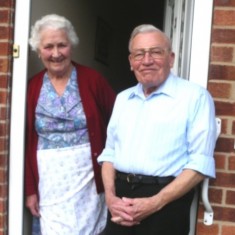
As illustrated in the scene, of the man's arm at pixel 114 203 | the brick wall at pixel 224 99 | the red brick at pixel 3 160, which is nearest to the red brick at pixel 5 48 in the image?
the red brick at pixel 3 160

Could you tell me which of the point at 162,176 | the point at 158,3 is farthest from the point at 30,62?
the point at 158,3

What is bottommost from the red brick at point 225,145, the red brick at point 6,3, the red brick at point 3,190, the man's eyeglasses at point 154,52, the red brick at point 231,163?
the red brick at point 3,190

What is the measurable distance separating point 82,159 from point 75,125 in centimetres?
21

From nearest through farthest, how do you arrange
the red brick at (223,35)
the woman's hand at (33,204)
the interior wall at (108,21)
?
the red brick at (223,35) → the woman's hand at (33,204) → the interior wall at (108,21)

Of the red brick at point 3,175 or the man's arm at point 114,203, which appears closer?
the man's arm at point 114,203

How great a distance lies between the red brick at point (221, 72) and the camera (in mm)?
2408

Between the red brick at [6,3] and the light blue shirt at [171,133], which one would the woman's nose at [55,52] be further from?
the light blue shirt at [171,133]

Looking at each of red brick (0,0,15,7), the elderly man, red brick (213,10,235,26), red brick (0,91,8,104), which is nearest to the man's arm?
the elderly man

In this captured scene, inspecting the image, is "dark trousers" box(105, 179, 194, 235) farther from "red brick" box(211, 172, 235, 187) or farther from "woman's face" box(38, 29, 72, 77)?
"woman's face" box(38, 29, 72, 77)

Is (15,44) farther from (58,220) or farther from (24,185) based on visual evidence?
(58,220)

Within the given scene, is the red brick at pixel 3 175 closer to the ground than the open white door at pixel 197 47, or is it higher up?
closer to the ground

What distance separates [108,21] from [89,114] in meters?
2.54

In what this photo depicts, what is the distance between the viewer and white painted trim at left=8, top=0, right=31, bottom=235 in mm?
2740

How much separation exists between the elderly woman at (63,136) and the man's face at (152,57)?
0.56 meters
